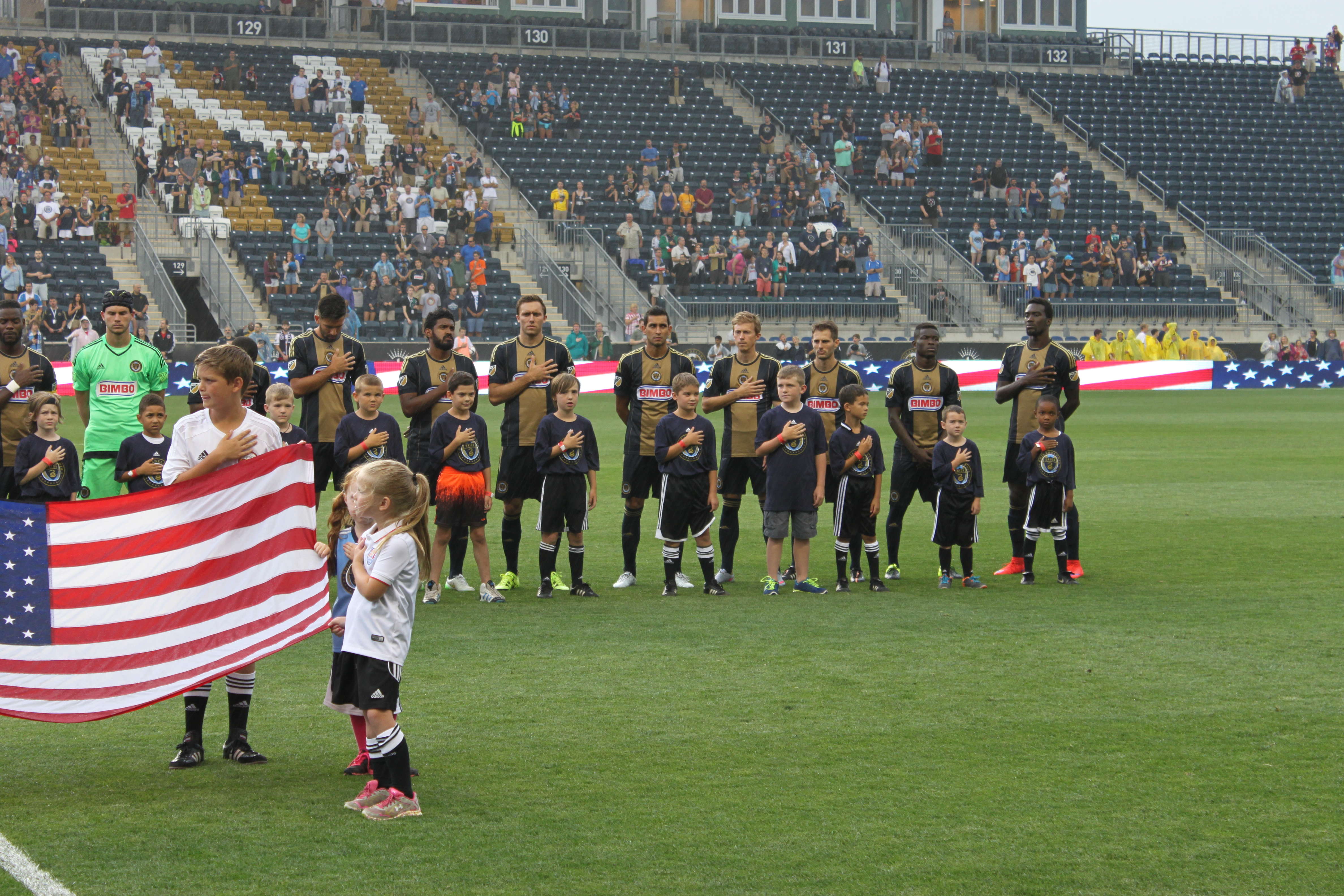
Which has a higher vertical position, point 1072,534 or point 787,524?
point 787,524

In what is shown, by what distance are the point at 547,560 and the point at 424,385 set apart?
1.56 m

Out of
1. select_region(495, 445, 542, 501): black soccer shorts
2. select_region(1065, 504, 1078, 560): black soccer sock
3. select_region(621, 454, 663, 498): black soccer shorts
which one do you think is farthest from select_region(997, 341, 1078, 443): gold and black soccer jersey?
select_region(495, 445, 542, 501): black soccer shorts

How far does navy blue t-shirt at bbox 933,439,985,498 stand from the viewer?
10.7 meters

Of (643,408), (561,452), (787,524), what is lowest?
(787,524)

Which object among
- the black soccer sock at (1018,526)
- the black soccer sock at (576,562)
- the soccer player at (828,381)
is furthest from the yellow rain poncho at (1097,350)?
the black soccer sock at (576,562)

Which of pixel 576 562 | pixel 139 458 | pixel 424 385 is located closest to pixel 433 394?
pixel 424 385

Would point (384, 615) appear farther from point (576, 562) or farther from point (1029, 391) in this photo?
point (1029, 391)

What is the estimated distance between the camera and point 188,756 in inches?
246

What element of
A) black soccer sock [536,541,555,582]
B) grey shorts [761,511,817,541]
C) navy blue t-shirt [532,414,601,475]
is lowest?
black soccer sock [536,541,555,582]

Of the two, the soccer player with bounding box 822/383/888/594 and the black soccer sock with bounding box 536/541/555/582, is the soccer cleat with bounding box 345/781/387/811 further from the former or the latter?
the soccer player with bounding box 822/383/888/594

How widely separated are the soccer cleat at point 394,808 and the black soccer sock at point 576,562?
16.2ft

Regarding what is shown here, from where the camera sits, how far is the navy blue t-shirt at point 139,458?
9.68 meters

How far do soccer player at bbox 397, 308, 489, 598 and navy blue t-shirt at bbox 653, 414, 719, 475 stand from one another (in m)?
1.36

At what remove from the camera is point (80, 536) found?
6145 mm
